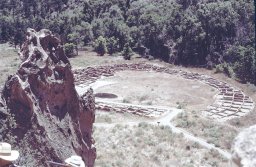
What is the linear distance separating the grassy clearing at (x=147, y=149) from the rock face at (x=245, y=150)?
24.7 metres

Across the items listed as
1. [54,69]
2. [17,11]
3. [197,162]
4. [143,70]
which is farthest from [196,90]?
[17,11]

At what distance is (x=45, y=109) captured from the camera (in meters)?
20.2

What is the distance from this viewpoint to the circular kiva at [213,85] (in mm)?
43531

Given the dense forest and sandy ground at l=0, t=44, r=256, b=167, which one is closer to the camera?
sandy ground at l=0, t=44, r=256, b=167

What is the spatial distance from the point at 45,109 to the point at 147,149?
552 inches

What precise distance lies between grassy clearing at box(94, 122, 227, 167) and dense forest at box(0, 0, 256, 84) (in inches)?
1045

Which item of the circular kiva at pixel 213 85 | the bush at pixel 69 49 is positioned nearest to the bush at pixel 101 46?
the bush at pixel 69 49

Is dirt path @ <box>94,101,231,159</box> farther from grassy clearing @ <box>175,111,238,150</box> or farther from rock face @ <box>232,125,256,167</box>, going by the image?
rock face @ <box>232,125,256,167</box>

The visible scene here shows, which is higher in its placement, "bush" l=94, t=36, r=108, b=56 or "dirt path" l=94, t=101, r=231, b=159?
"bush" l=94, t=36, r=108, b=56

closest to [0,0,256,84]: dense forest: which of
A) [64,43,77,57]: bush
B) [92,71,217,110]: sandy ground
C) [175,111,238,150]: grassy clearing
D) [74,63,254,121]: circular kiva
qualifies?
[64,43,77,57]: bush

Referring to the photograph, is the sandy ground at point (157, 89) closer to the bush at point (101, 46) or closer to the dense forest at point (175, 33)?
the dense forest at point (175, 33)

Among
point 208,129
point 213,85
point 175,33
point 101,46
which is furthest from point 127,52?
point 208,129

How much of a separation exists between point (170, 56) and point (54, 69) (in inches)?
1882

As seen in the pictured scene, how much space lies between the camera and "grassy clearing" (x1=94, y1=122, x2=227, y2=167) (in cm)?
3046
